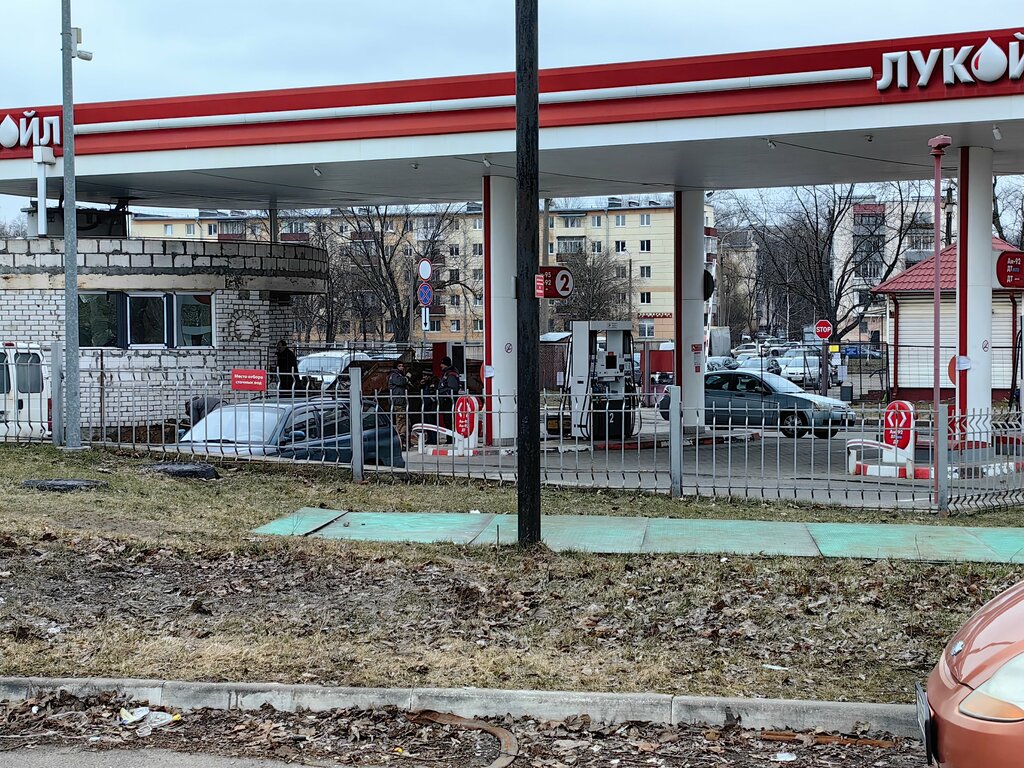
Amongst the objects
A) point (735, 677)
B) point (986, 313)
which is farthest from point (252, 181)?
point (735, 677)

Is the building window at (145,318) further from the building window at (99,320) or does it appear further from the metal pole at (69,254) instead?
the metal pole at (69,254)

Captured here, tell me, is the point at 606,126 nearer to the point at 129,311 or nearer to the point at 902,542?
the point at 902,542

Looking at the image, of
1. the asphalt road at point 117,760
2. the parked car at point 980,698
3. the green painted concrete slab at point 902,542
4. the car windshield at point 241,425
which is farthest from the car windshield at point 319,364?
the parked car at point 980,698

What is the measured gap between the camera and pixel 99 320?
2328 cm

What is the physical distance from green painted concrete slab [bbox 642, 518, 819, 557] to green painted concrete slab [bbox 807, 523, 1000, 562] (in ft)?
0.70

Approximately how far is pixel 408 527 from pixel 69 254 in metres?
8.25

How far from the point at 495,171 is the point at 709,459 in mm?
6499

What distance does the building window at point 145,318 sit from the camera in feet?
76.5

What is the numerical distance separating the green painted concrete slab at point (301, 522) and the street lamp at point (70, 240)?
5.69 m

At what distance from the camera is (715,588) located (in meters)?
8.30

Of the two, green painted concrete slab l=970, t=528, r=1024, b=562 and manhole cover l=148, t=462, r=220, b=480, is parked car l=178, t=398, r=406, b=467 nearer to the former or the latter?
manhole cover l=148, t=462, r=220, b=480

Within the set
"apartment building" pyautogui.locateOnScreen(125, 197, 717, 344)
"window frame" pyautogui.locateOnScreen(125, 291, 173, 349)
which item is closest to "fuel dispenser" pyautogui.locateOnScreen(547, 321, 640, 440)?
"window frame" pyautogui.locateOnScreen(125, 291, 173, 349)

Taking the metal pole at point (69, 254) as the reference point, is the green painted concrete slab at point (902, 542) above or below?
below

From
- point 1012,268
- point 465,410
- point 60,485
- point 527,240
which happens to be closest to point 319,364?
point 465,410
